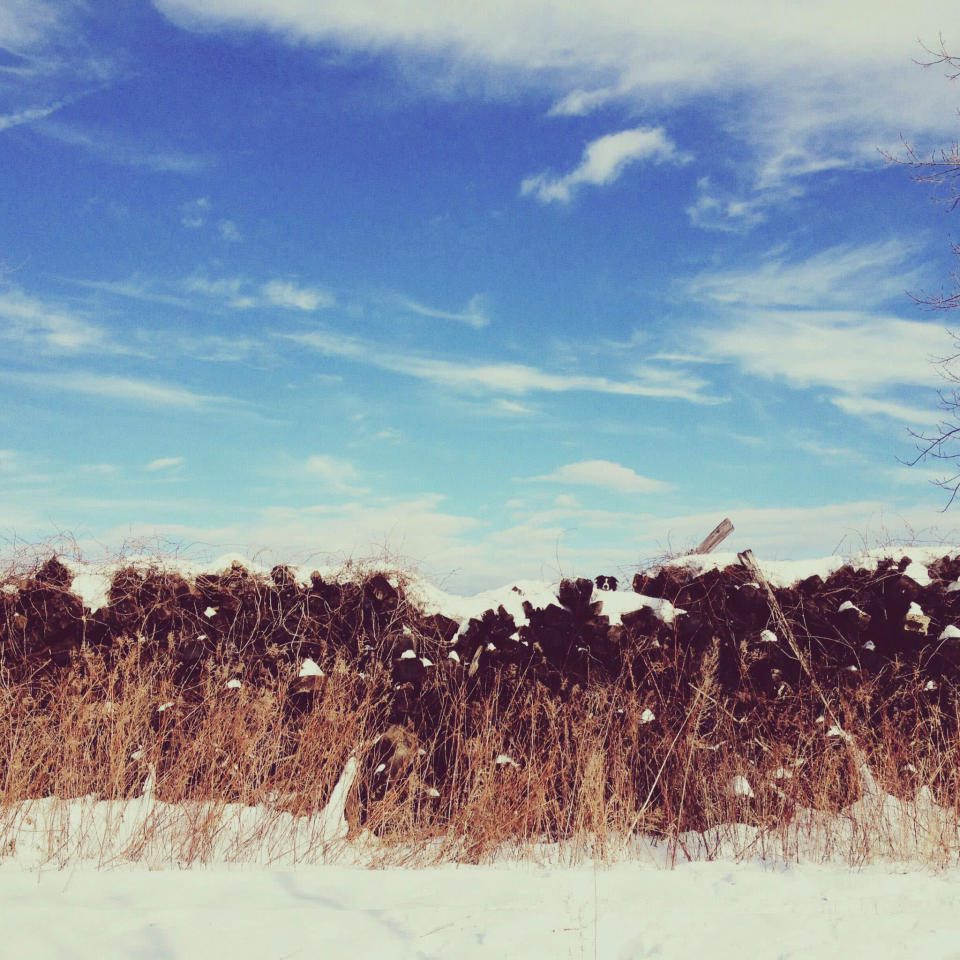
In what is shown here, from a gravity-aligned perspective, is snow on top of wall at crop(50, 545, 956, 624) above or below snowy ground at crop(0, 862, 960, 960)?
above

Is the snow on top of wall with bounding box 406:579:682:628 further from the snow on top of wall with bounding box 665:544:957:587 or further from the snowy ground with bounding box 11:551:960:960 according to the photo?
the snowy ground with bounding box 11:551:960:960

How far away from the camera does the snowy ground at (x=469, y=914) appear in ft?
10.6

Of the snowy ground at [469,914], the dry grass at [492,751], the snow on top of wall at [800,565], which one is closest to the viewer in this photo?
the snowy ground at [469,914]

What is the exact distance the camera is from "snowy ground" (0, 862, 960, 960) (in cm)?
322

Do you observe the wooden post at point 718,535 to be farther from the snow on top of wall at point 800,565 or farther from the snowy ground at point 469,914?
the snowy ground at point 469,914

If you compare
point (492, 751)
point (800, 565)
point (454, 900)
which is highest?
point (800, 565)

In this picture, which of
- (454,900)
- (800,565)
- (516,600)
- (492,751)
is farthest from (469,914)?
(800,565)

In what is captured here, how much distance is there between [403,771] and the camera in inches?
221

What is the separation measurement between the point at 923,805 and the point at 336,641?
3.98 m

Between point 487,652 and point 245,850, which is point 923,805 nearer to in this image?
point 487,652

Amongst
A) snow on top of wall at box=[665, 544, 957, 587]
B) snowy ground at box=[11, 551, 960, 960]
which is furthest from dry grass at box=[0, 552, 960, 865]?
snow on top of wall at box=[665, 544, 957, 587]

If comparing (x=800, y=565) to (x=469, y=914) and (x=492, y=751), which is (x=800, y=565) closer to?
(x=492, y=751)

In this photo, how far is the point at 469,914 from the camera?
140 inches

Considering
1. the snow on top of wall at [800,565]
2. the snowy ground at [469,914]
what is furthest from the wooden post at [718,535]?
the snowy ground at [469,914]
